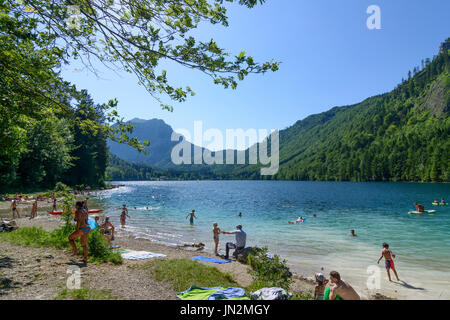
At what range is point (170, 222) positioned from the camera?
31922mm

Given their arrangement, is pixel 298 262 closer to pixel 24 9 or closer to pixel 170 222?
A: pixel 24 9

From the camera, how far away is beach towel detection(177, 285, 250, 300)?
7191 millimetres

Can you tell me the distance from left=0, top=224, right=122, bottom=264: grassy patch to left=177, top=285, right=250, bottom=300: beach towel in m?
4.49

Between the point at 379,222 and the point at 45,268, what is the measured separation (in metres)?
35.3

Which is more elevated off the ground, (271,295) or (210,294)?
(271,295)

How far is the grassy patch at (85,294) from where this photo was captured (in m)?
6.19

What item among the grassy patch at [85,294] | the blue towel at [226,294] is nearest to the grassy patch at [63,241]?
the grassy patch at [85,294]

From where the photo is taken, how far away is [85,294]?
6422mm

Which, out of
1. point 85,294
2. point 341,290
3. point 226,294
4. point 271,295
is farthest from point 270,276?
point 85,294

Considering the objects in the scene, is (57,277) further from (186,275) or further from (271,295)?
(271,295)

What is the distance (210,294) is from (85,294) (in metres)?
3.34

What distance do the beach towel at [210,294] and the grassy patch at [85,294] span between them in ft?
6.50

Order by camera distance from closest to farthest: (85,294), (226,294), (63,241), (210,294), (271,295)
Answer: (85,294) → (271,295) → (226,294) → (210,294) → (63,241)
